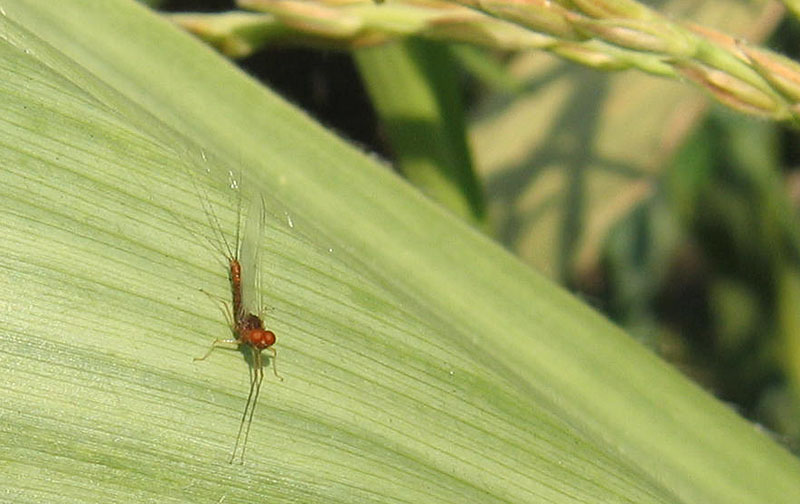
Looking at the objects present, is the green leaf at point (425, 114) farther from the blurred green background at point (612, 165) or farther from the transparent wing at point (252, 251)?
the transparent wing at point (252, 251)

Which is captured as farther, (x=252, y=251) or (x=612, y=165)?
(x=612, y=165)

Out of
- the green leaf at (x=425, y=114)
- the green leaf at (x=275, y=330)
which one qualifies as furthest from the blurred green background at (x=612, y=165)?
the green leaf at (x=275, y=330)

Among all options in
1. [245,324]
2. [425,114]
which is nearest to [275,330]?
[245,324]

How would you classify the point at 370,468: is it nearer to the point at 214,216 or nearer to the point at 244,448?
the point at 244,448

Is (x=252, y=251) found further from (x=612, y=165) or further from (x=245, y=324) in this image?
(x=612, y=165)

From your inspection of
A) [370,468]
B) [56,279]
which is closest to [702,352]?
[370,468]

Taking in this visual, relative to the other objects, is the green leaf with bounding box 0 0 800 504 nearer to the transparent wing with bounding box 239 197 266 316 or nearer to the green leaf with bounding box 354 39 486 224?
the transparent wing with bounding box 239 197 266 316

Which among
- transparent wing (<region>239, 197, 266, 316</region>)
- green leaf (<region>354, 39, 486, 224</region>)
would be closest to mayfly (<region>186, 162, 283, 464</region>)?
transparent wing (<region>239, 197, 266, 316</region>)
